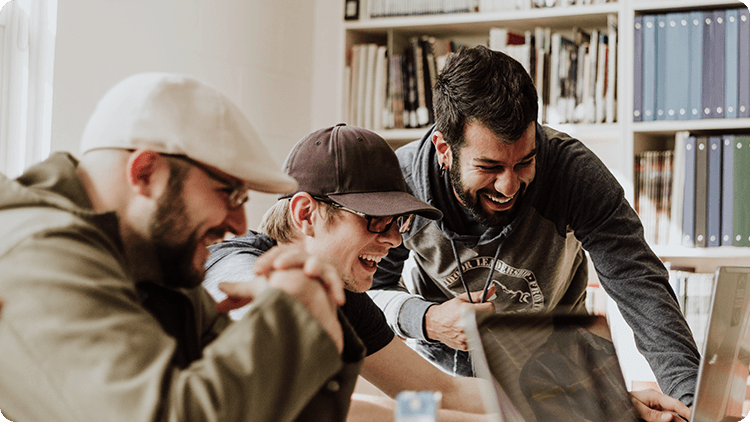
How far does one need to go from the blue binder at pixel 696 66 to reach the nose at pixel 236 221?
2134 millimetres

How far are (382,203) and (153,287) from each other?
59cm

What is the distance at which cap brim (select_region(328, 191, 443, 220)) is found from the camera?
3.98 ft

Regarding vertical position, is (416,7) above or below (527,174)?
above

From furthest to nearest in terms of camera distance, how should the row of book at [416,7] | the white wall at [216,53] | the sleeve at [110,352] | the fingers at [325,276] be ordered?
the row of book at [416,7] < the white wall at [216,53] < the fingers at [325,276] < the sleeve at [110,352]

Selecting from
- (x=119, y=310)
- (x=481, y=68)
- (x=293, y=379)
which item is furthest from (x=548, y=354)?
(x=481, y=68)

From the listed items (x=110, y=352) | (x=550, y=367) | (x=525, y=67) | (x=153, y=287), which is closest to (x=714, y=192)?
(x=525, y=67)

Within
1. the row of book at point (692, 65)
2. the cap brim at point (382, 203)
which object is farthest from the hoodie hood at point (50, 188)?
the row of book at point (692, 65)

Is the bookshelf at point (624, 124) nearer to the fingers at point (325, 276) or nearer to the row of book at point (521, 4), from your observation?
the row of book at point (521, 4)

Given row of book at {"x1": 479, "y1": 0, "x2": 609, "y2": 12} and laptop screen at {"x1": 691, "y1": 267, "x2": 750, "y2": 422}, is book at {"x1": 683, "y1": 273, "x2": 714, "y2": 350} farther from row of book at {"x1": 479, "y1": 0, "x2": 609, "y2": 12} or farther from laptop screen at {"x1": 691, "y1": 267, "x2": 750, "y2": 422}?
laptop screen at {"x1": 691, "y1": 267, "x2": 750, "y2": 422}

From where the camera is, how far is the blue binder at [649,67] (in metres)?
2.45

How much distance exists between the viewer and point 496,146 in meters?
1.49

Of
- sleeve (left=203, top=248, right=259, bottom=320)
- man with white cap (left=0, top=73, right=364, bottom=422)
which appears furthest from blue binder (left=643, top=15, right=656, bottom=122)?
man with white cap (left=0, top=73, right=364, bottom=422)

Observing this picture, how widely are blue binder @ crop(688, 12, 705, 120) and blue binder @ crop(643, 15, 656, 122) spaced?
0.12 meters

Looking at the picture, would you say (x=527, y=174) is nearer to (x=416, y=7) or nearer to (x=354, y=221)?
(x=354, y=221)
